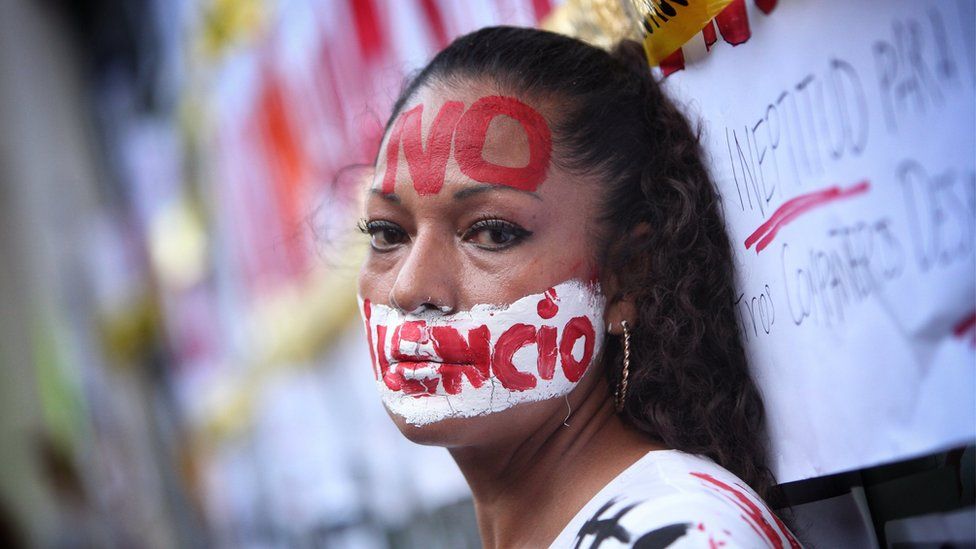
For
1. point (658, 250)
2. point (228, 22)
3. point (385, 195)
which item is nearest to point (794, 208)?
point (658, 250)

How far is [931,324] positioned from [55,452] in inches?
295

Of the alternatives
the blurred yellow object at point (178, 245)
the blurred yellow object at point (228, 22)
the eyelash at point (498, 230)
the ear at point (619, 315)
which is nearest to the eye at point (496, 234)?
the eyelash at point (498, 230)

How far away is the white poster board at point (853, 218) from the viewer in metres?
1.45

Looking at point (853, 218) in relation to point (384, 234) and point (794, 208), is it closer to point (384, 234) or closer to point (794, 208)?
point (794, 208)

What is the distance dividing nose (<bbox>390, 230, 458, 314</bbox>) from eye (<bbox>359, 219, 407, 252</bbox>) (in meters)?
0.12

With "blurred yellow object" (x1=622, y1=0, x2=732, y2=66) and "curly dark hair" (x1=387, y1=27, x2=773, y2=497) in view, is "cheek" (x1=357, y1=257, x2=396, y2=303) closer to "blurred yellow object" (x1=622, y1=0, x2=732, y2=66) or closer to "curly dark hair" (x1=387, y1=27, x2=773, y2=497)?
"curly dark hair" (x1=387, y1=27, x2=773, y2=497)

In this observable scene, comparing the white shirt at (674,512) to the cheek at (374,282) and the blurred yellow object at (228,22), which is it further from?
the blurred yellow object at (228,22)

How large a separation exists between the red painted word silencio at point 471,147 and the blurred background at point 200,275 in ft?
2.42

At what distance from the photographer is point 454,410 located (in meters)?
1.76

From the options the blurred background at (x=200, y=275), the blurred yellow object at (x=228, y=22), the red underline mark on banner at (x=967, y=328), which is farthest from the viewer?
the blurred yellow object at (x=228, y=22)

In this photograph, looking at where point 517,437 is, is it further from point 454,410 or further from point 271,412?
point 271,412

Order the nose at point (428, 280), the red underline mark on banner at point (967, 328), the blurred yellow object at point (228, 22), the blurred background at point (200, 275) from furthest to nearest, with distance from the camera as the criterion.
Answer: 1. the blurred yellow object at point (228, 22)
2. the blurred background at point (200, 275)
3. the nose at point (428, 280)
4. the red underline mark on banner at point (967, 328)

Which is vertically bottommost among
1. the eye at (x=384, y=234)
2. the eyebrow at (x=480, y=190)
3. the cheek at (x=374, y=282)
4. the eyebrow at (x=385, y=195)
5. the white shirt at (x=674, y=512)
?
the white shirt at (x=674, y=512)

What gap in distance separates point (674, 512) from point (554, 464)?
1.27ft
